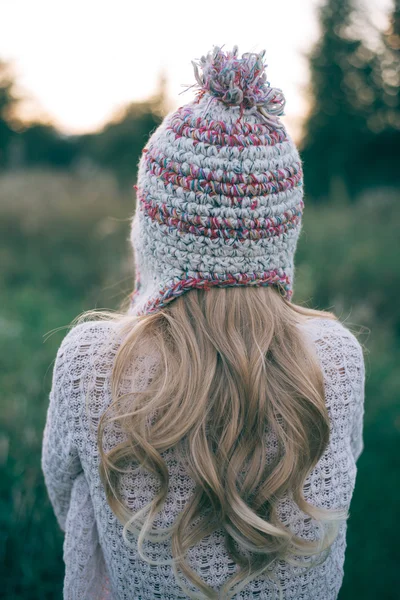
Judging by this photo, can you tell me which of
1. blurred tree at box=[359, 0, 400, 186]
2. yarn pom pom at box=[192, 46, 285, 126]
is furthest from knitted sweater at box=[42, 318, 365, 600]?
blurred tree at box=[359, 0, 400, 186]

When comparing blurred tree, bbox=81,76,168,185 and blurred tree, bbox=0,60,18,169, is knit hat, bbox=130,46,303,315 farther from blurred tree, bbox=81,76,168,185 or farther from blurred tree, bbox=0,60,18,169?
blurred tree, bbox=0,60,18,169

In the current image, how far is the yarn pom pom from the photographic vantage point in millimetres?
1328

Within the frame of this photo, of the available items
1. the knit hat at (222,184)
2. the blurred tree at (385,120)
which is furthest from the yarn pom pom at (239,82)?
the blurred tree at (385,120)

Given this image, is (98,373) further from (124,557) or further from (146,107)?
(146,107)

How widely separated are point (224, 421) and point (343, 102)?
13199 mm

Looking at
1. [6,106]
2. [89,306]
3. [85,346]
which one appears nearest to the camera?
Result: [85,346]

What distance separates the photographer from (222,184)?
131 centimetres

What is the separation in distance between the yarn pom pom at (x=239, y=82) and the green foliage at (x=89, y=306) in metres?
1.58

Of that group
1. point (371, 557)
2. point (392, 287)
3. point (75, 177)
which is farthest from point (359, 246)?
point (75, 177)

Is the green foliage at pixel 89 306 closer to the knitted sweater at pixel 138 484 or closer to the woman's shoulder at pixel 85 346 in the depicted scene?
the knitted sweater at pixel 138 484

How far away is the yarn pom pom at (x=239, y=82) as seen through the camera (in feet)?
4.36

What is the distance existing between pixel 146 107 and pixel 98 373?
9.52 metres

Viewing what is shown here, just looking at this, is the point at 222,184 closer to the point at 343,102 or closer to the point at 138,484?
the point at 138,484

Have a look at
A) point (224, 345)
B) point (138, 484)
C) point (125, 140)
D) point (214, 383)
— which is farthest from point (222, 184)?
point (125, 140)
